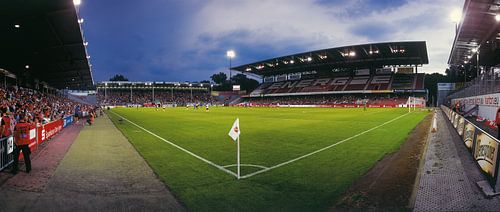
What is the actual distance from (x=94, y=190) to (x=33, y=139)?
861 centimetres

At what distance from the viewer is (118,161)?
11.8 metres

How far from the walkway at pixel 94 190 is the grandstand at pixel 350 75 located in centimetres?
7218

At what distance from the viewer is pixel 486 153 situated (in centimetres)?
865

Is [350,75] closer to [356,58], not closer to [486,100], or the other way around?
[356,58]

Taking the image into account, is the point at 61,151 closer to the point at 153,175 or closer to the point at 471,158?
the point at 153,175

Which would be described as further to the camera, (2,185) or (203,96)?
(203,96)

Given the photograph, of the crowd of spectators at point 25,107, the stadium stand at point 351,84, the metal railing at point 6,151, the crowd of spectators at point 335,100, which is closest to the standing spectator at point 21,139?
the metal railing at point 6,151

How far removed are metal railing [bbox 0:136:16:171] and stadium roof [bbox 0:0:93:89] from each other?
7.04m

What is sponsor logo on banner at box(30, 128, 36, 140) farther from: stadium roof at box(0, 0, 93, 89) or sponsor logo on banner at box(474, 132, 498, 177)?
sponsor logo on banner at box(474, 132, 498, 177)

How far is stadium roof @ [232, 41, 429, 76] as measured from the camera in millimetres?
74812

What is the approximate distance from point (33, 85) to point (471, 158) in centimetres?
5246

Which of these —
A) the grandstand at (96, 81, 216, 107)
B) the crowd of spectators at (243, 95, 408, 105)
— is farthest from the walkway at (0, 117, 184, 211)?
the grandstand at (96, 81, 216, 107)

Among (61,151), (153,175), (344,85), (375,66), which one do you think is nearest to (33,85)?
(61,151)

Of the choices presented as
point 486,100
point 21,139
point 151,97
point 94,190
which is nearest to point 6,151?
point 21,139
